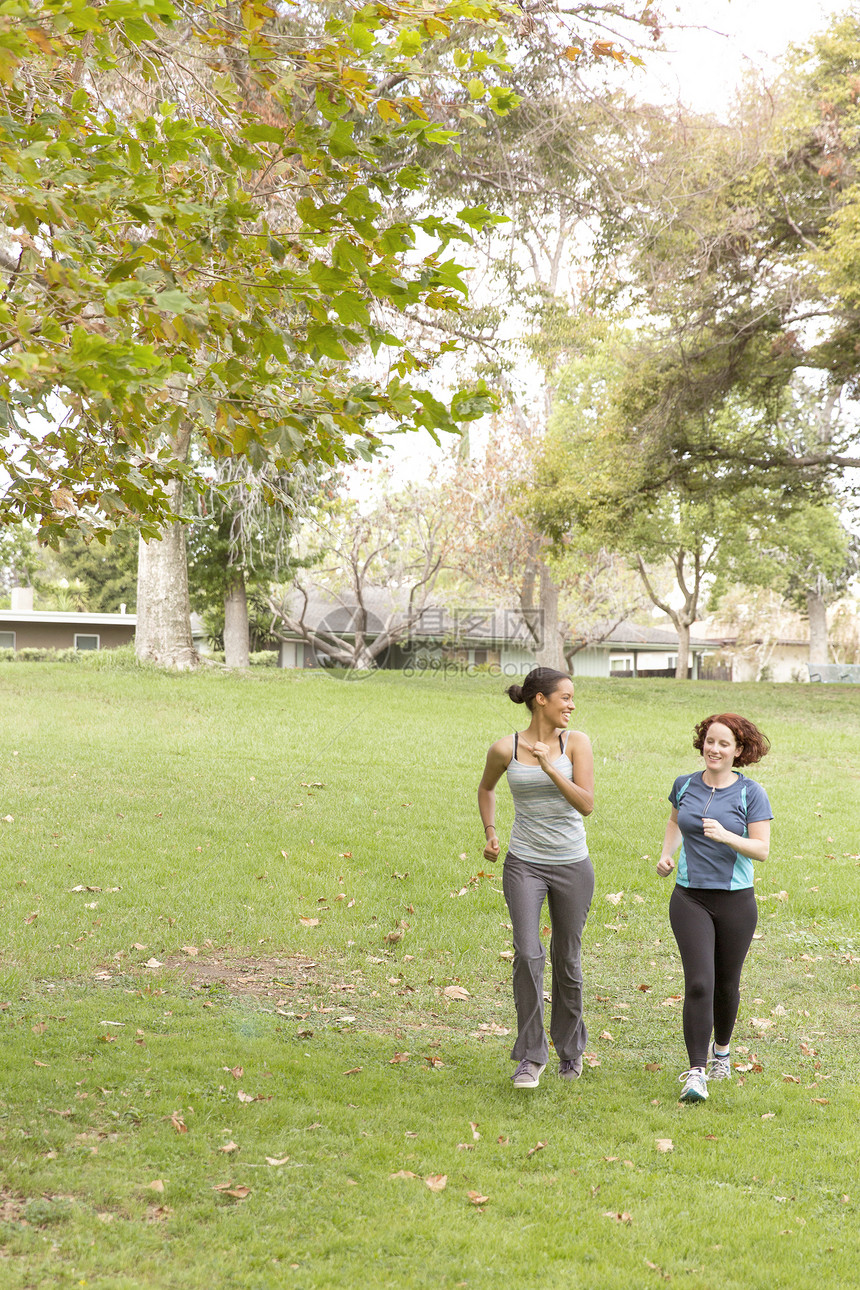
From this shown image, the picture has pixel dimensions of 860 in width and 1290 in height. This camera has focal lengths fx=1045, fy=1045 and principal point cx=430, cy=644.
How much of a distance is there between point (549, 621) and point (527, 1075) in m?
31.3

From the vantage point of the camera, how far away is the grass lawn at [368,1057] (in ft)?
12.7

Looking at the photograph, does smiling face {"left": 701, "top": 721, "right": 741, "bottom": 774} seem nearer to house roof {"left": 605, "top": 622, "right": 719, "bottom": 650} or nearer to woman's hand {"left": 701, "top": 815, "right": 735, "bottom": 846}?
woman's hand {"left": 701, "top": 815, "right": 735, "bottom": 846}

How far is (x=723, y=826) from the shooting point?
204 inches

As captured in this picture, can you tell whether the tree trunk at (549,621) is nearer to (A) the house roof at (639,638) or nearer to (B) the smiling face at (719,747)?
(A) the house roof at (639,638)

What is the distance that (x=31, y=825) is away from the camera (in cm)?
1053

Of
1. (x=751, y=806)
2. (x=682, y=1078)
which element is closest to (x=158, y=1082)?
(x=682, y=1078)

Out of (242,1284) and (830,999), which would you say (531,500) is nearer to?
(830,999)

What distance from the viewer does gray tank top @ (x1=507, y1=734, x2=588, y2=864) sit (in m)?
5.21

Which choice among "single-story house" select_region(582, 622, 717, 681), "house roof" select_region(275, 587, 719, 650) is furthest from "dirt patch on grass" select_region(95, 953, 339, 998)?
"single-story house" select_region(582, 622, 717, 681)

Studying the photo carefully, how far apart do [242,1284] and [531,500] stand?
21.5m

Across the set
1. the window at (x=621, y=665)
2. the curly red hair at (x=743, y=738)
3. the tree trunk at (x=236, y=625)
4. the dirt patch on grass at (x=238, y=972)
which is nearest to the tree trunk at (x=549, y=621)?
the tree trunk at (x=236, y=625)

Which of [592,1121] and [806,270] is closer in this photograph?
[592,1121]

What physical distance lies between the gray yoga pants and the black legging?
508 millimetres

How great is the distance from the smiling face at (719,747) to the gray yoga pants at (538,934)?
817 millimetres
